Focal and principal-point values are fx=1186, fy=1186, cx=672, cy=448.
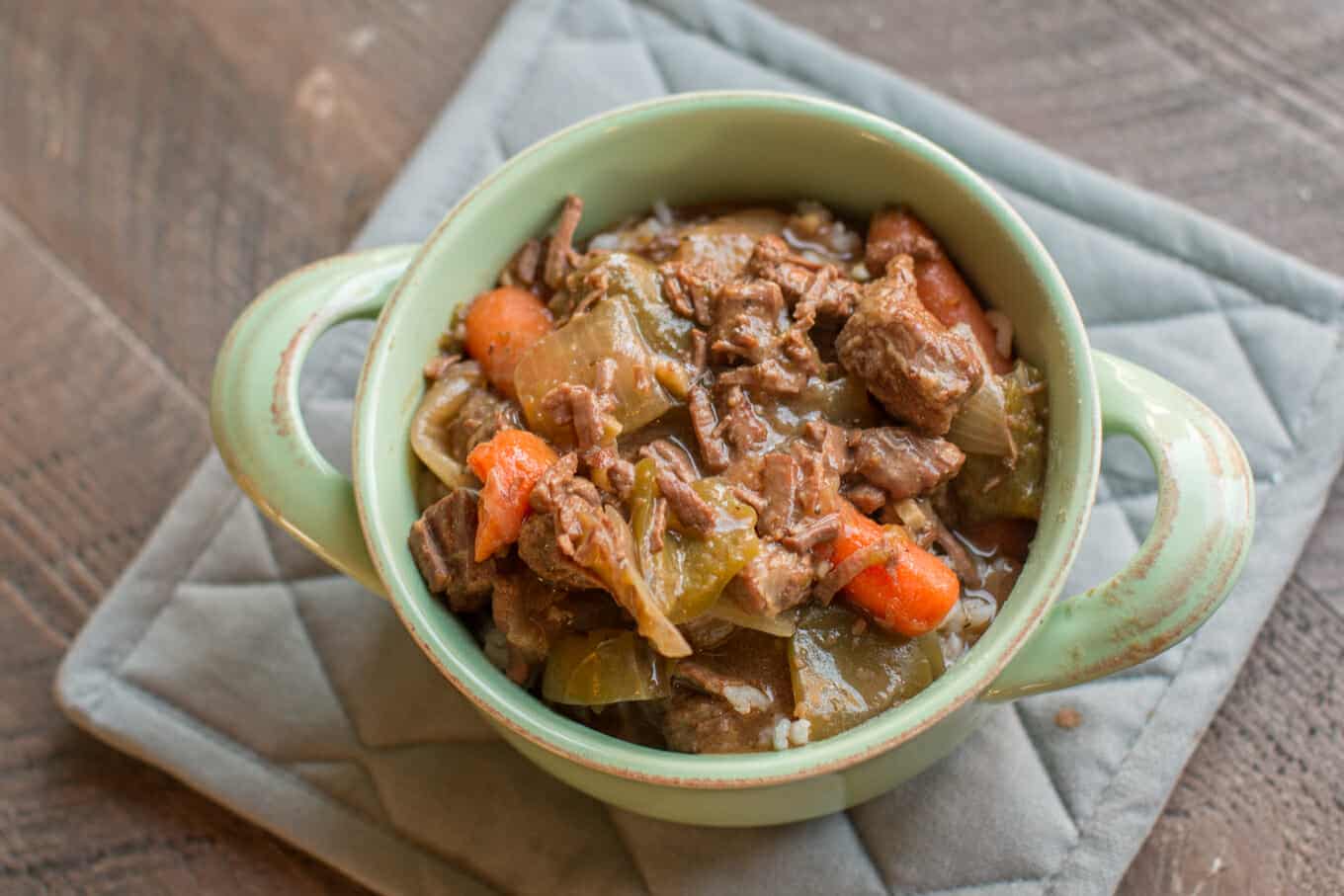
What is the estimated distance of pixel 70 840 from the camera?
2.51 meters

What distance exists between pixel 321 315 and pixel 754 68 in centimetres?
132

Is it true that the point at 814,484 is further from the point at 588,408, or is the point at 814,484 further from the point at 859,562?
the point at 588,408

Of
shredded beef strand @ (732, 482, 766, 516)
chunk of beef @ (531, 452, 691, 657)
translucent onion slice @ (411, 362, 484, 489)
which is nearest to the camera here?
chunk of beef @ (531, 452, 691, 657)

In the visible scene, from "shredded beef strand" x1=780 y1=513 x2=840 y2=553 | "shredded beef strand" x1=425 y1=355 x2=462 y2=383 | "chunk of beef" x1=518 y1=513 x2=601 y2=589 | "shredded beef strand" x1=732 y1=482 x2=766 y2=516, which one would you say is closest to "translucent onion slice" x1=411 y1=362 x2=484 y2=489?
"shredded beef strand" x1=425 y1=355 x2=462 y2=383

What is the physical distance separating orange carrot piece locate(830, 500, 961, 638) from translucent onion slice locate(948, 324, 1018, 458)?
0.68ft

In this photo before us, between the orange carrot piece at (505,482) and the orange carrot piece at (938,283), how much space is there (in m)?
0.71

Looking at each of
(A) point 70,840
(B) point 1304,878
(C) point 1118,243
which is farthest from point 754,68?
(A) point 70,840

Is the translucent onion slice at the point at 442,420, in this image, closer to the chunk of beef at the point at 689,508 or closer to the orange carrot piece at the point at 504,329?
the orange carrot piece at the point at 504,329

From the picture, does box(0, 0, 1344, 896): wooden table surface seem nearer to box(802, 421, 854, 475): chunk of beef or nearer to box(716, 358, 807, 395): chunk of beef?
box(802, 421, 854, 475): chunk of beef

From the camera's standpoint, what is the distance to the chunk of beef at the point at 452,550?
187 centimetres

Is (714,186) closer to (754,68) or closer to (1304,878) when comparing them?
(754,68)

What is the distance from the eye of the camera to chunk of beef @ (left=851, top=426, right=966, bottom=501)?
1855 mm

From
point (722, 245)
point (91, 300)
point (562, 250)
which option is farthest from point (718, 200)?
point (91, 300)

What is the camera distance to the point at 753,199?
2273 mm
